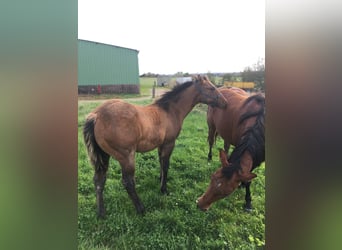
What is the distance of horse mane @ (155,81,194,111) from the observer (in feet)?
7.57

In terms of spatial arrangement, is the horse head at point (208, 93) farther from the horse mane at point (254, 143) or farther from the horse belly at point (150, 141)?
the horse belly at point (150, 141)

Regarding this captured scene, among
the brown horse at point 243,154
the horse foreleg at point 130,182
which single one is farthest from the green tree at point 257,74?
the horse foreleg at point 130,182

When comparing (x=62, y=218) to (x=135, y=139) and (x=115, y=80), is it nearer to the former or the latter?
(x=135, y=139)

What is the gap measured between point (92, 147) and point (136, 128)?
0.35 metres

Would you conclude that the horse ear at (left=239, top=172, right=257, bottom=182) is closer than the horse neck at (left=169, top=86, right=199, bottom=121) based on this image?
Yes

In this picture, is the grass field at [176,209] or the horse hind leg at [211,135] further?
the horse hind leg at [211,135]

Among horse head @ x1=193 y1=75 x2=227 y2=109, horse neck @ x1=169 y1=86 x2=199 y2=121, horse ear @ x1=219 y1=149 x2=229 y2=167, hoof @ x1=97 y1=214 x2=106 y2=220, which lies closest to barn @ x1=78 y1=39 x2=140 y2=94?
horse neck @ x1=169 y1=86 x2=199 y2=121

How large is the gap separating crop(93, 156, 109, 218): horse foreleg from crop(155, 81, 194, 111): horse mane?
569mm

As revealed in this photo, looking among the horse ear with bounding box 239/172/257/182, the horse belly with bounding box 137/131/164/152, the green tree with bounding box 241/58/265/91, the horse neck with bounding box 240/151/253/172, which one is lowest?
the horse ear with bounding box 239/172/257/182

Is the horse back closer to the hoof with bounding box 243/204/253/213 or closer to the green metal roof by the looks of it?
the hoof with bounding box 243/204/253/213

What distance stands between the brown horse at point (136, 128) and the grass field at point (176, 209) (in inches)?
1.8

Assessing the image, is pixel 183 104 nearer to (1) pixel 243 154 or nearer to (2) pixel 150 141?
(2) pixel 150 141

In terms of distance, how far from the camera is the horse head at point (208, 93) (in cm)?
227

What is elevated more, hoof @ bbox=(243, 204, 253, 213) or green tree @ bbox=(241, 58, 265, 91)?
green tree @ bbox=(241, 58, 265, 91)
